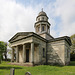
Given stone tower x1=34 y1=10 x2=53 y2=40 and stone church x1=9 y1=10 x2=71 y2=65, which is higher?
stone tower x1=34 y1=10 x2=53 y2=40

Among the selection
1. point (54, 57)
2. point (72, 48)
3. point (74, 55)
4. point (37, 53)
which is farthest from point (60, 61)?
point (72, 48)

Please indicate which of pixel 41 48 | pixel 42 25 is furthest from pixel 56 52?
pixel 42 25

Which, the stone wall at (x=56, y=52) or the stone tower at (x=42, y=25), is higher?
the stone tower at (x=42, y=25)

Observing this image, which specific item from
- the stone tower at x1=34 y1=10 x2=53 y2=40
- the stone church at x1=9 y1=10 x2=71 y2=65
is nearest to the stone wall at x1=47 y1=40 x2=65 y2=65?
the stone church at x1=9 y1=10 x2=71 y2=65

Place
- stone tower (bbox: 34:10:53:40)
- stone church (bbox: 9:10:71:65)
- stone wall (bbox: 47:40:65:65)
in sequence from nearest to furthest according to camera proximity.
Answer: stone church (bbox: 9:10:71:65)
stone wall (bbox: 47:40:65:65)
stone tower (bbox: 34:10:53:40)

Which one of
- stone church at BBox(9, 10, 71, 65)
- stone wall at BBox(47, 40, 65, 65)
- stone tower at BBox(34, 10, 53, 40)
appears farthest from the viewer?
stone tower at BBox(34, 10, 53, 40)

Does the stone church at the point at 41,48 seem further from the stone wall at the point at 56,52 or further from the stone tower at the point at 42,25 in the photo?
the stone tower at the point at 42,25

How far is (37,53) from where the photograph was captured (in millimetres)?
14516

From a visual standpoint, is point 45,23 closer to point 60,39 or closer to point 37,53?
point 60,39

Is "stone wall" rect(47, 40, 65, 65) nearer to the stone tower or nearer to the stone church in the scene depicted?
the stone church

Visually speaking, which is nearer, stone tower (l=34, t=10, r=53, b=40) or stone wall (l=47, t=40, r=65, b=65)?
stone wall (l=47, t=40, r=65, b=65)

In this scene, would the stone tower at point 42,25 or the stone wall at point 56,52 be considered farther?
the stone tower at point 42,25

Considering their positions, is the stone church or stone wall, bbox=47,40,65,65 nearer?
the stone church

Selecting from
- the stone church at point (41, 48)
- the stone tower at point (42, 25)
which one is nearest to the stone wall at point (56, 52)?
the stone church at point (41, 48)
